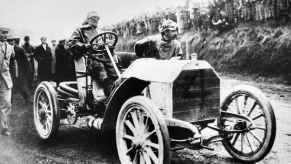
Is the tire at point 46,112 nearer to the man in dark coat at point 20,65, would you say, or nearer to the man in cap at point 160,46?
the man in cap at point 160,46

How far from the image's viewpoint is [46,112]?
574 cm

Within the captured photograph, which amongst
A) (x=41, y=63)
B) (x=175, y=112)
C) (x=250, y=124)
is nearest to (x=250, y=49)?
(x=41, y=63)

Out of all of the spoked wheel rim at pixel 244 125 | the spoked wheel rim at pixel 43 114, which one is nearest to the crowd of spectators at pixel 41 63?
the spoked wheel rim at pixel 43 114

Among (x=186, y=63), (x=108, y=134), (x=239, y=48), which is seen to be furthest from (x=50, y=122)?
(x=239, y=48)

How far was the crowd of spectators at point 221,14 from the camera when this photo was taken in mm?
10670

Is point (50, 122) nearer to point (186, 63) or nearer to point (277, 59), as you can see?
point (186, 63)

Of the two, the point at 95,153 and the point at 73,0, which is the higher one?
the point at 73,0

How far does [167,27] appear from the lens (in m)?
5.08

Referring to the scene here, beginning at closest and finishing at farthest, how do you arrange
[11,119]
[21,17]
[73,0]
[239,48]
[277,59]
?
[21,17] < [73,0] < [11,119] < [277,59] < [239,48]

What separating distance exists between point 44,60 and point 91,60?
6.36 meters

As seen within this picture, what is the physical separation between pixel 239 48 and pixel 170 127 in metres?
7.69

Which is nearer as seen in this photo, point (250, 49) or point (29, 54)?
point (250, 49)

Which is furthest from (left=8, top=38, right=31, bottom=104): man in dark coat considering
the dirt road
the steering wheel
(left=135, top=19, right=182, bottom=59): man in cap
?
(left=135, top=19, right=182, bottom=59): man in cap

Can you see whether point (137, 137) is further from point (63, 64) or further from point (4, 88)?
point (63, 64)
